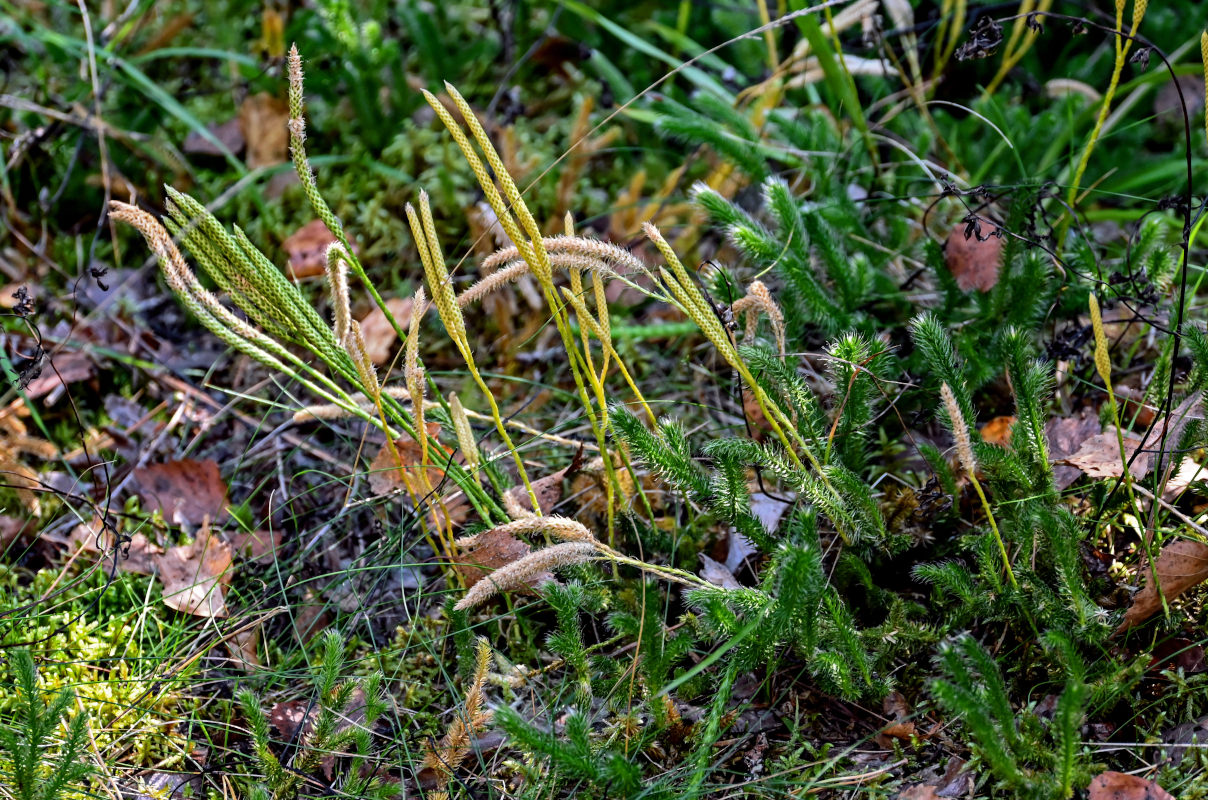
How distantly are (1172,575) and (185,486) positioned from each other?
2.11 meters

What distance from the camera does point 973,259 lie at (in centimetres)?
230

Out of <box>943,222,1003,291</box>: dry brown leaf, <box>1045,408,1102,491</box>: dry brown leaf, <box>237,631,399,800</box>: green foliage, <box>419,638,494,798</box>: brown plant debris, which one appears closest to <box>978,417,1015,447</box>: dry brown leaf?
<box>1045,408,1102,491</box>: dry brown leaf

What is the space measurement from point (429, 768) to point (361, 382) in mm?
711

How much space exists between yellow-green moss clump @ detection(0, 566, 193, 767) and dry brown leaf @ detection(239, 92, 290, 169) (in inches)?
60.8

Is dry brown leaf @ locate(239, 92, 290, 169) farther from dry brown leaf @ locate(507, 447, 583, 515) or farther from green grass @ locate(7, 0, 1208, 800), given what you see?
dry brown leaf @ locate(507, 447, 583, 515)

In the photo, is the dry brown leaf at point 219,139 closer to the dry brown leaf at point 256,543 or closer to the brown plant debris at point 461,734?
the dry brown leaf at point 256,543

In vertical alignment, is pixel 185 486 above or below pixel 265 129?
below

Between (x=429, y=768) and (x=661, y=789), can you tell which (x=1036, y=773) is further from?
(x=429, y=768)

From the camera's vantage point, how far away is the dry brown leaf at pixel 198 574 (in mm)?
1981

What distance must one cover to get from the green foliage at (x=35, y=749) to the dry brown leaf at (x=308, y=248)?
1.50 m

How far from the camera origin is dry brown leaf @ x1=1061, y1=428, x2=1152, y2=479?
67.9 inches

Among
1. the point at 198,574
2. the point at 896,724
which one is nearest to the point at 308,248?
the point at 198,574

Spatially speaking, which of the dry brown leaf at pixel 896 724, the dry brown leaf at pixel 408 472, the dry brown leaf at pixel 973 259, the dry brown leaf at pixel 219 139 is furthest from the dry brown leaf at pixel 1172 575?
the dry brown leaf at pixel 219 139

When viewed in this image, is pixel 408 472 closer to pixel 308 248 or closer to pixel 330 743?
pixel 330 743
